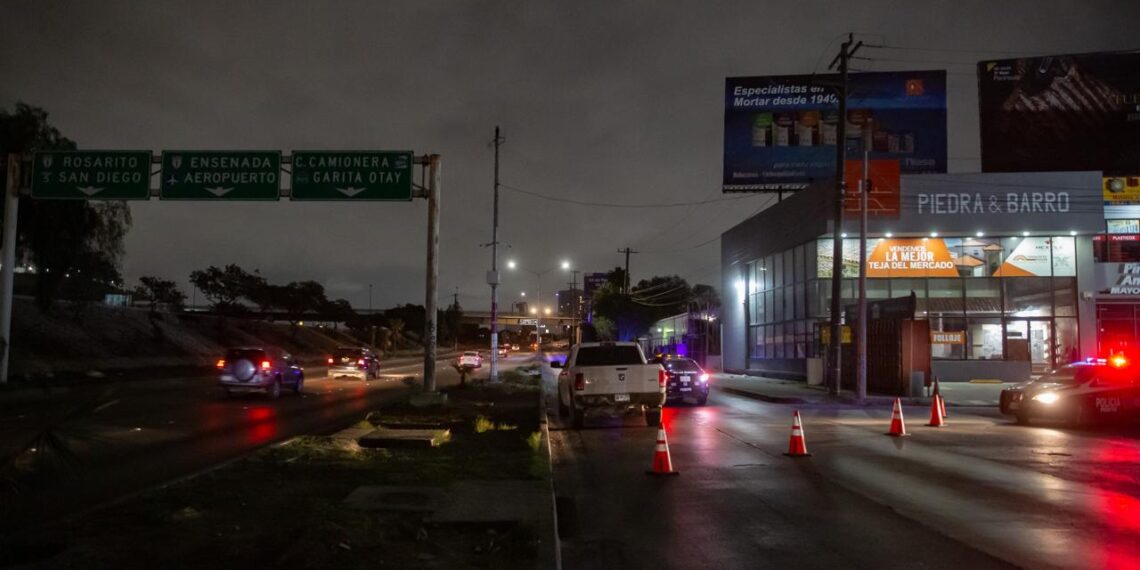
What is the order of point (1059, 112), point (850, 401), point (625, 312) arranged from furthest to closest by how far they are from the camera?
point (625, 312) < point (1059, 112) < point (850, 401)

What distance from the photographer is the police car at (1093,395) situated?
1877cm

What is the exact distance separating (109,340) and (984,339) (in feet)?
137

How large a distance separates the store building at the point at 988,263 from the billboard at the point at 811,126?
9.65 meters

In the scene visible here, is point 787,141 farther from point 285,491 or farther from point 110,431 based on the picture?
point 285,491

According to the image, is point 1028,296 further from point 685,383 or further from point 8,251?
point 8,251

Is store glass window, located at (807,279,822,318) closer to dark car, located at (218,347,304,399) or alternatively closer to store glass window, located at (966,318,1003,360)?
store glass window, located at (966,318,1003,360)

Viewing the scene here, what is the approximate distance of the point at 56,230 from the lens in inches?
1160

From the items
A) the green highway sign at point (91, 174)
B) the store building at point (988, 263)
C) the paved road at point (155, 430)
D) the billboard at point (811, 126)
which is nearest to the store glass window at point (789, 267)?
the store building at point (988, 263)

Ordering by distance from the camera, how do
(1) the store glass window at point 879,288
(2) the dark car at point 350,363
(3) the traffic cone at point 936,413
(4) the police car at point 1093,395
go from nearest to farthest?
(4) the police car at point 1093,395 < (3) the traffic cone at point 936,413 < (1) the store glass window at point 879,288 < (2) the dark car at point 350,363

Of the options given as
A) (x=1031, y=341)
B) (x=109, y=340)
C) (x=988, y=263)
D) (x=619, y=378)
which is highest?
(x=988, y=263)

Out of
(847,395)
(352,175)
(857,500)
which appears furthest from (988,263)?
(857,500)

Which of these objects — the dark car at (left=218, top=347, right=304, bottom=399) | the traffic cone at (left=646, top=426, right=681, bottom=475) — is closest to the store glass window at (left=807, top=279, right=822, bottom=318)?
the dark car at (left=218, top=347, right=304, bottom=399)

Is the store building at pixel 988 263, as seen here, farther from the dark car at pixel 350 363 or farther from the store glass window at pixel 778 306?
Answer: the dark car at pixel 350 363

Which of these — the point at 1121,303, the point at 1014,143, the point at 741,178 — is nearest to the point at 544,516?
the point at 1121,303
